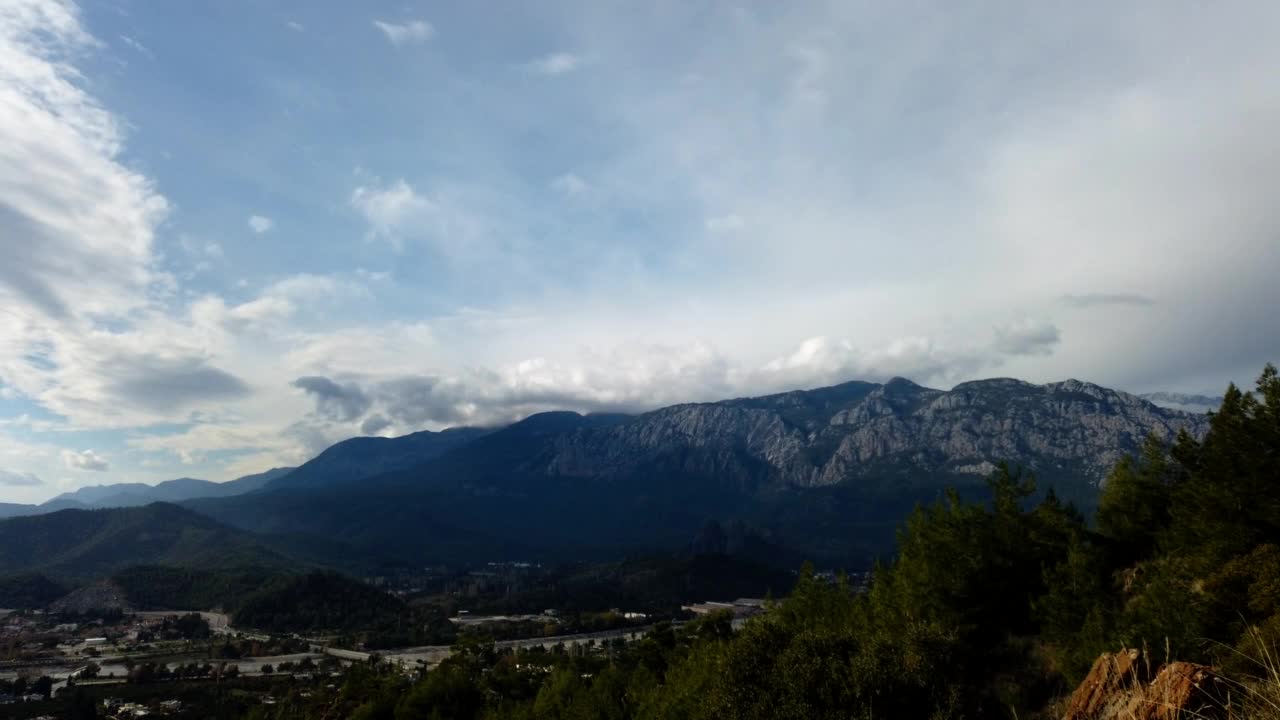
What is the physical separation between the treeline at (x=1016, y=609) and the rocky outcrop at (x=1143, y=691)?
208 centimetres

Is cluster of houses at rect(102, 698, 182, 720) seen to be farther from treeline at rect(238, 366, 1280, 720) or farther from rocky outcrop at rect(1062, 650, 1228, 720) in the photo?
rocky outcrop at rect(1062, 650, 1228, 720)

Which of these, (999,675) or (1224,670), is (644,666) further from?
(1224,670)

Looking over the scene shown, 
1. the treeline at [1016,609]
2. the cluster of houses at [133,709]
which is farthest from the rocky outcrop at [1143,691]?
the cluster of houses at [133,709]

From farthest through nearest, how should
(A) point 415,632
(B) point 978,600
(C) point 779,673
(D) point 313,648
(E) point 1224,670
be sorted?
(A) point 415,632
(D) point 313,648
(B) point 978,600
(C) point 779,673
(E) point 1224,670

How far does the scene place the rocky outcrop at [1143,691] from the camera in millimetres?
20016

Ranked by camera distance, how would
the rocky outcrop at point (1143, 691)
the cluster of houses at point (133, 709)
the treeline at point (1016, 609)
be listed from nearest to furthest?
the rocky outcrop at point (1143, 691) < the treeline at point (1016, 609) < the cluster of houses at point (133, 709)

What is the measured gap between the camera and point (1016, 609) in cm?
5162

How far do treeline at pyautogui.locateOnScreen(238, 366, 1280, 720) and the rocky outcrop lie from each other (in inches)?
82.0

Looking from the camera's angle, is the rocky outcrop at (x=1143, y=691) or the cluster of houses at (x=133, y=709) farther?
the cluster of houses at (x=133, y=709)

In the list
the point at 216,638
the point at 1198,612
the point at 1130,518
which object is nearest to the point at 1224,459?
the point at 1130,518

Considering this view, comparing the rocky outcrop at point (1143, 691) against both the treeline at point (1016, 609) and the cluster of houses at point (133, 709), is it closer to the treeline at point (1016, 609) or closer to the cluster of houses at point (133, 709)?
the treeline at point (1016, 609)

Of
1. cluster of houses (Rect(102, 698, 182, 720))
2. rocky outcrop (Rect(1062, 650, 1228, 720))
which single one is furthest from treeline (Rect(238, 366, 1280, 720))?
cluster of houses (Rect(102, 698, 182, 720))

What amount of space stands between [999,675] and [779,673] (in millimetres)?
20618

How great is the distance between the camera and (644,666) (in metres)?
72.6
